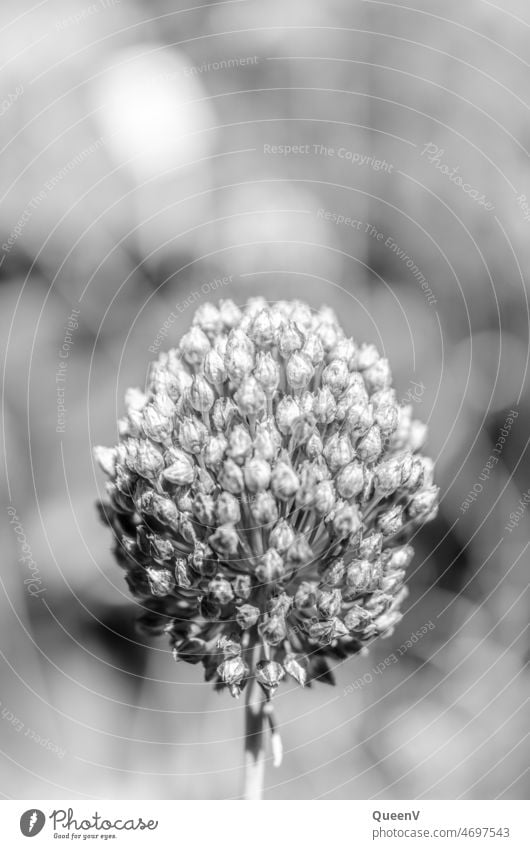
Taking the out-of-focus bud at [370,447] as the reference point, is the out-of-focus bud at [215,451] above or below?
below

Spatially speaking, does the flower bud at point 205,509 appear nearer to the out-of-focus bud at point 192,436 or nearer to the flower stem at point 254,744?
the out-of-focus bud at point 192,436

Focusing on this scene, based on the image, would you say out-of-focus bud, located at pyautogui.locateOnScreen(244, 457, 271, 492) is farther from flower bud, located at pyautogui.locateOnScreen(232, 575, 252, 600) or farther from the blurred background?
the blurred background

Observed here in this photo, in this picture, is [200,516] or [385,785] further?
[385,785]

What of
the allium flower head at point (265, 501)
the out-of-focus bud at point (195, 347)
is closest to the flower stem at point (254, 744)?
the allium flower head at point (265, 501)
